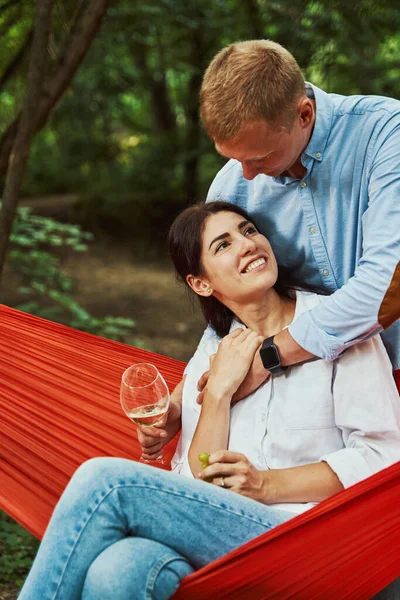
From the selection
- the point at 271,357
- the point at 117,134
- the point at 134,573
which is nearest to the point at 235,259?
the point at 271,357

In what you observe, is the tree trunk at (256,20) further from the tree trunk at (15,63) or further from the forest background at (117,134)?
the tree trunk at (15,63)

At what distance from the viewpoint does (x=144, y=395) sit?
187cm

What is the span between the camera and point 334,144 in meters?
2.04

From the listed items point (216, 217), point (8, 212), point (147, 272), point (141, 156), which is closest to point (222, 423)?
point (216, 217)

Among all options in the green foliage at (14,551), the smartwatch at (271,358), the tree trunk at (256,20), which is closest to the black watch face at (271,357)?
the smartwatch at (271,358)

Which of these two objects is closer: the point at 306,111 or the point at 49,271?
the point at 306,111

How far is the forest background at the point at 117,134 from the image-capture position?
2.94 meters

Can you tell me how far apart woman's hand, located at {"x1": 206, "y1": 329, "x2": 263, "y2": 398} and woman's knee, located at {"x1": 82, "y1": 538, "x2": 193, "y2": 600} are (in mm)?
476

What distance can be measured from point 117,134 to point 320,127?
945cm

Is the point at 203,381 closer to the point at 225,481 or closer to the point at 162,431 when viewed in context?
the point at 162,431

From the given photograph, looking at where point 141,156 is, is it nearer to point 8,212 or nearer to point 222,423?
point 8,212

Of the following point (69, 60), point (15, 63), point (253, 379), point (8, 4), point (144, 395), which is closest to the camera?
point (144, 395)

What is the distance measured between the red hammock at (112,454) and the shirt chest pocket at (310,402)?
30 cm

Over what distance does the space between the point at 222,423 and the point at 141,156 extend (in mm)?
7599
